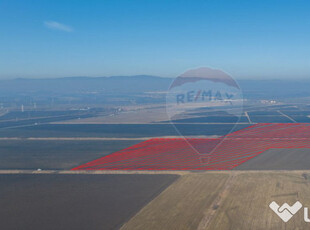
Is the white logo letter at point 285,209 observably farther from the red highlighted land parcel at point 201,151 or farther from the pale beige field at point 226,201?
the red highlighted land parcel at point 201,151

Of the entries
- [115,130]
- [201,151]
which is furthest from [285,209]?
[115,130]

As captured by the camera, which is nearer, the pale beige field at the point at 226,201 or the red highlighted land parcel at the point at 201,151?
the pale beige field at the point at 226,201

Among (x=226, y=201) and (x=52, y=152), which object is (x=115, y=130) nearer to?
(x=52, y=152)

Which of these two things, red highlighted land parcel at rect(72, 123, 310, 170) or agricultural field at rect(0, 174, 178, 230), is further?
red highlighted land parcel at rect(72, 123, 310, 170)

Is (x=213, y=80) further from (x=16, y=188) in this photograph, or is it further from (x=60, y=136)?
(x=60, y=136)

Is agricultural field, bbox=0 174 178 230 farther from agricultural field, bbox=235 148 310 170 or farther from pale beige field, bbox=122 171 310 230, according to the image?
agricultural field, bbox=235 148 310 170

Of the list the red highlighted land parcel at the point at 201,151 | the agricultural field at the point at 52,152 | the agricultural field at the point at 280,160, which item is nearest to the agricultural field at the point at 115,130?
the red highlighted land parcel at the point at 201,151

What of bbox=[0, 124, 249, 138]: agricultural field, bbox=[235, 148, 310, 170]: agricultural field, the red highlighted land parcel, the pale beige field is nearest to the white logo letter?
the pale beige field

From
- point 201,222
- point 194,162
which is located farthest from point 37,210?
point 194,162
